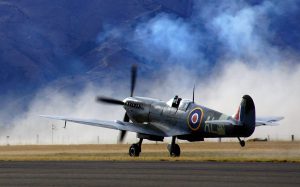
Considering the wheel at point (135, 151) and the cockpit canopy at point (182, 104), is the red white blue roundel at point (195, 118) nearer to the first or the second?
the cockpit canopy at point (182, 104)

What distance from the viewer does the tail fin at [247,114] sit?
5056cm

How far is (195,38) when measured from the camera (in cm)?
19550

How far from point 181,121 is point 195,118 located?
5.56 feet

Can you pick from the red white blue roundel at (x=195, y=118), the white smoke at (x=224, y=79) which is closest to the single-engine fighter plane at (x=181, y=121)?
the red white blue roundel at (x=195, y=118)

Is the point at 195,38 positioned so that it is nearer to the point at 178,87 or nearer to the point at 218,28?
the point at 218,28

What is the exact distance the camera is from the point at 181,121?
55.3 metres

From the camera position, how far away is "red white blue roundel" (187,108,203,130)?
176ft

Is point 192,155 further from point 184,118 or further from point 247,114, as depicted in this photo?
point 247,114
